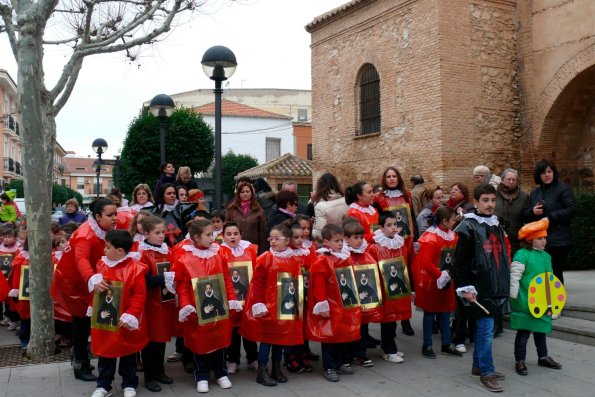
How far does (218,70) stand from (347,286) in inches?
176

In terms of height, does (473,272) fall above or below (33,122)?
below

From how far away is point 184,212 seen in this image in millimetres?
6875

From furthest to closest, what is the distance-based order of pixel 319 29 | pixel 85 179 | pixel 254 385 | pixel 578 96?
pixel 85 179 → pixel 319 29 → pixel 578 96 → pixel 254 385

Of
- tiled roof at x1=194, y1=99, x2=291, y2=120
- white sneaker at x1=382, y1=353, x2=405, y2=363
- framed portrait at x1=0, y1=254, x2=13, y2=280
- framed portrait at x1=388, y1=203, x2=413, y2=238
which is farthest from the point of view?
tiled roof at x1=194, y1=99, x2=291, y2=120

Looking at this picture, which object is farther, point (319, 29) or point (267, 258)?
point (319, 29)

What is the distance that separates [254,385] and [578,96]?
442 inches

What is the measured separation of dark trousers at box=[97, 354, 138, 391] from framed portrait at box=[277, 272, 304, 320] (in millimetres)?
1349

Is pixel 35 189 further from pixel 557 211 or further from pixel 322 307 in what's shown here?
pixel 557 211

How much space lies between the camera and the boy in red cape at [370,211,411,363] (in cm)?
593

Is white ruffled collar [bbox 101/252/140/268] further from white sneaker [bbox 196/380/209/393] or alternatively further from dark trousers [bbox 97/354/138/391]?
white sneaker [bbox 196/380/209/393]

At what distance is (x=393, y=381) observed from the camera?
5.29 m

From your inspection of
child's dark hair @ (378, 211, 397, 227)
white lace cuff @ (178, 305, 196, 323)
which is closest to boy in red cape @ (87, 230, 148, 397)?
white lace cuff @ (178, 305, 196, 323)

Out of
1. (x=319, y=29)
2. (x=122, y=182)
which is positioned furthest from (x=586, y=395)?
(x=122, y=182)

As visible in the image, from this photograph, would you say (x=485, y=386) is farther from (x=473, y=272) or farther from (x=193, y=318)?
(x=193, y=318)
